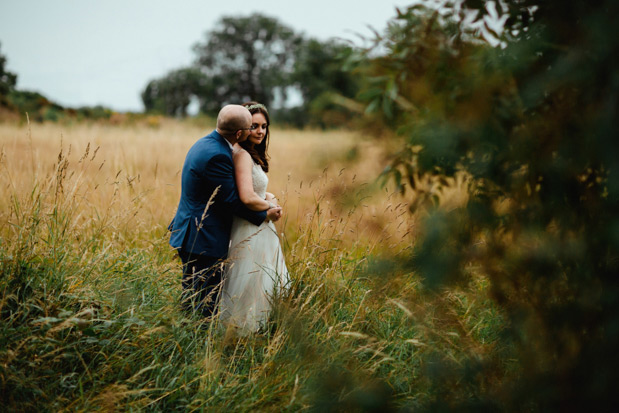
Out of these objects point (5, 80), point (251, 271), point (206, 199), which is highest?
point (5, 80)

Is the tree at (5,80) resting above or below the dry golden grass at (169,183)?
above

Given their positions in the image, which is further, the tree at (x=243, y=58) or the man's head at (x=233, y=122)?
the tree at (x=243, y=58)

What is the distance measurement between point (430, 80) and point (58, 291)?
243 cm

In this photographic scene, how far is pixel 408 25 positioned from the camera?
55.2 inches

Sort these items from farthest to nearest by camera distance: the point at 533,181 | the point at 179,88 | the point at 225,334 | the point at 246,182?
1. the point at 179,88
2. the point at 246,182
3. the point at 225,334
4. the point at 533,181

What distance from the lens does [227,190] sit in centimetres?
300

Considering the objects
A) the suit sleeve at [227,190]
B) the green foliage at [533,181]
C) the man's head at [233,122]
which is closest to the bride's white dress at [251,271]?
the suit sleeve at [227,190]

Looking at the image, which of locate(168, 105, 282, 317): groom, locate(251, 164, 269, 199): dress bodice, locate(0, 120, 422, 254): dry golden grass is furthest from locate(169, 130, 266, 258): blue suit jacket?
locate(0, 120, 422, 254): dry golden grass

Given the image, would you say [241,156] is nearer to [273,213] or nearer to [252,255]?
[273,213]

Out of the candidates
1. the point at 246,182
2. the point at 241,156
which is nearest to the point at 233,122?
the point at 241,156

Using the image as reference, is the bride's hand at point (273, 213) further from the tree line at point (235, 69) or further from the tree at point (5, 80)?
the tree line at point (235, 69)

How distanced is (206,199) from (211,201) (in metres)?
0.12

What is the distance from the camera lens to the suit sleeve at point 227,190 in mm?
2926

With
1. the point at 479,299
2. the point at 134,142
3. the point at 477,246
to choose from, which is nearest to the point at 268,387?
the point at 479,299
